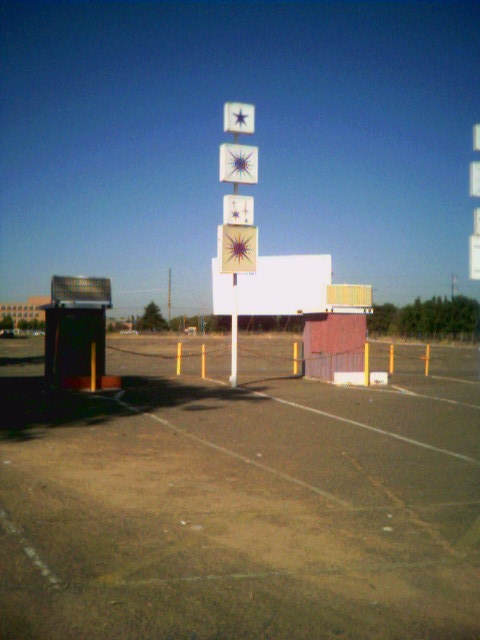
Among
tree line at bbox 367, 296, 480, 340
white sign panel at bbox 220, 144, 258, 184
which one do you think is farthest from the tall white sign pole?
tree line at bbox 367, 296, 480, 340

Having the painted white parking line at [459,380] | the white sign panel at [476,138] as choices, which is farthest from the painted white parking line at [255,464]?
the painted white parking line at [459,380]

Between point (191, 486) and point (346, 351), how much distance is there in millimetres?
13523

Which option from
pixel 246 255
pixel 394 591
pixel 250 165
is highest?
pixel 250 165

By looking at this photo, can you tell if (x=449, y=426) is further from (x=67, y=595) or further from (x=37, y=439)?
(x=67, y=595)

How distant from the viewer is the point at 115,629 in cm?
425

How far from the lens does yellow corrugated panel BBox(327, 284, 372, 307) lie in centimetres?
2052

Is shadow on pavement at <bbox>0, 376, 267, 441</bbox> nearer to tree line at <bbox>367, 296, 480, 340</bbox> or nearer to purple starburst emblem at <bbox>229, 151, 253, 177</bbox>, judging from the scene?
purple starburst emblem at <bbox>229, 151, 253, 177</bbox>

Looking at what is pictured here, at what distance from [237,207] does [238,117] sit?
2675 millimetres

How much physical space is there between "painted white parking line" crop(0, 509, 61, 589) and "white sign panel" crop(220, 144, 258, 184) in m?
14.3

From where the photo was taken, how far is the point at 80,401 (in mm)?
15406

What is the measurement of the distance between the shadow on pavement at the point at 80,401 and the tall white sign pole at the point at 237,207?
7.45 feet

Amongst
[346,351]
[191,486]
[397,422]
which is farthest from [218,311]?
[191,486]

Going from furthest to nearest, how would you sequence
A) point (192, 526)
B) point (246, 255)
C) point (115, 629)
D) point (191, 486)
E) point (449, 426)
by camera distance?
1. point (246, 255)
2. point (449, 426)
3. point (191, 486)
4. point (192, 526)
5. point (115, 629)

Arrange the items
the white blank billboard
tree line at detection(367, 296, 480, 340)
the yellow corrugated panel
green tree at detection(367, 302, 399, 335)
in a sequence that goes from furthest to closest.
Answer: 1. green tree at detection(367, 302, 399, 335)
2. tree line at detection(367, 296, 480, 340)
3. the white blank billboard
4. the yellow corrugated panel
